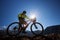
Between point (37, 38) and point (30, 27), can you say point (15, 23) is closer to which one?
point (30, 27)

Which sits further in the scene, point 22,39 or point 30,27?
point 30,27

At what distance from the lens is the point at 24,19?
10.0 m

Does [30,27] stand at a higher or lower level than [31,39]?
higher

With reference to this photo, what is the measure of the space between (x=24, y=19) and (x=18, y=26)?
2.12 feet

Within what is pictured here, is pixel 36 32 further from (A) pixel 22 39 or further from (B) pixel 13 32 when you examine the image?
(A) pixel 22 39

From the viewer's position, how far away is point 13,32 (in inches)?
408

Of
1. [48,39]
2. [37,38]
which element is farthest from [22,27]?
[48,39]

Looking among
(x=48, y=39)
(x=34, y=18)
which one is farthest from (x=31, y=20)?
(x=48, y=39)

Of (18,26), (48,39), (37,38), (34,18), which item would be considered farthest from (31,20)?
(48,39)

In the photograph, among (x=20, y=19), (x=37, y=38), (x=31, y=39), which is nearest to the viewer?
(x=31, y=39)

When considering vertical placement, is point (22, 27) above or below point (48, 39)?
above

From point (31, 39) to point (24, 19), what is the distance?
211cm

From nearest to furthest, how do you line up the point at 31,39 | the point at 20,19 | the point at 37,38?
the point at 31,39 < the point at 37,38 < the point at 20,19

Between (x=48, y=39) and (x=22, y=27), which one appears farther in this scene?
(x=22, y=27)
